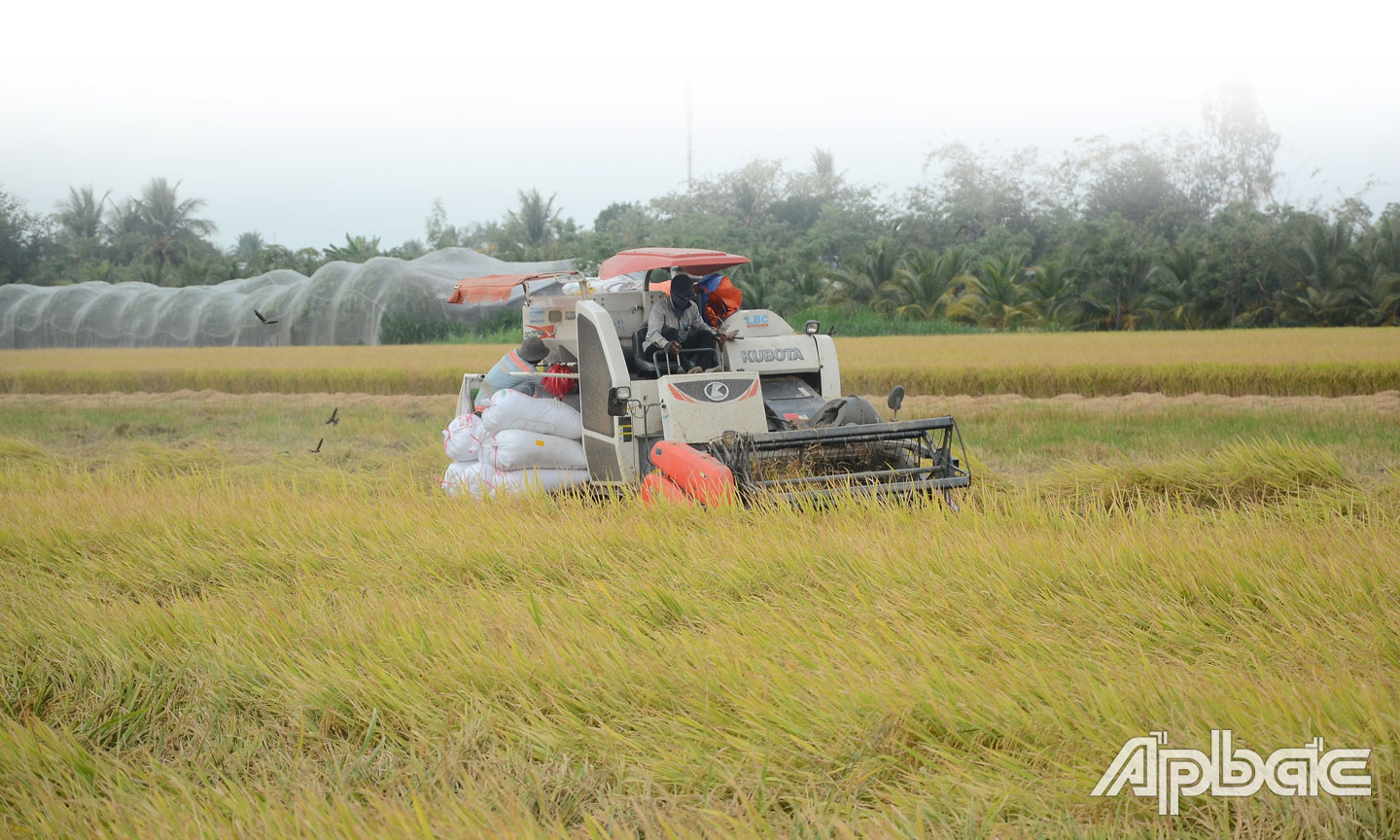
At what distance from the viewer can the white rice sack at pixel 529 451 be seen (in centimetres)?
693

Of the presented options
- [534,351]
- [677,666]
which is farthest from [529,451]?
[677,666]

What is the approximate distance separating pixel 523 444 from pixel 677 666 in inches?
166

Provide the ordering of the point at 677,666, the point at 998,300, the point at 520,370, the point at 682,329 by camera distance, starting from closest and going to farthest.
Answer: the point at 677,666 < the point at 682,329 < the point at 520,370 < the point at 998,300

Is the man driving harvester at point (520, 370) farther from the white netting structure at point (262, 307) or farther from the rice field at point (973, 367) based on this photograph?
the white netting structure at point (262, 307)

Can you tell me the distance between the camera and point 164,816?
2332 mm

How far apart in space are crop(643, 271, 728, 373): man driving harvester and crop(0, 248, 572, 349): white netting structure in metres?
20.3

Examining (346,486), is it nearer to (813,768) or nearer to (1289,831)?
(813,768)

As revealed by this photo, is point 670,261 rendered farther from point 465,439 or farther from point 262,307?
point 262,307

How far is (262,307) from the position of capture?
98.3 ft

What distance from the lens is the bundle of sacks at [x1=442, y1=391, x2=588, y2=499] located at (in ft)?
22.8

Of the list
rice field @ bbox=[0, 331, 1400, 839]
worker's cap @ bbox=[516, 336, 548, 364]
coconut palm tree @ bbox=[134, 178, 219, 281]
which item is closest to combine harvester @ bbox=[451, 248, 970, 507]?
worker's cap @ bbox=[516, 336, 548, 364]

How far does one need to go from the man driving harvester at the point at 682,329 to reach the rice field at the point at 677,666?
161cm

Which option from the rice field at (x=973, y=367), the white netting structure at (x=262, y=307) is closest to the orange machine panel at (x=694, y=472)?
the rice field at (x=973, y=367)

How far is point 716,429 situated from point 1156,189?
42770 mm
